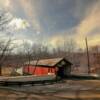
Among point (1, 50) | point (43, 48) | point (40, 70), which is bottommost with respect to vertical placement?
point (40, 70)

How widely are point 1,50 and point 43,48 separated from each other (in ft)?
187

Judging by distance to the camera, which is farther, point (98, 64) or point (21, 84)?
point (98, 64)

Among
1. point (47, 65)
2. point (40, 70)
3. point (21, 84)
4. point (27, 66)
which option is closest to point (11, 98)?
point (21, 84)

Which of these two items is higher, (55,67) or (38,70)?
(55,67)

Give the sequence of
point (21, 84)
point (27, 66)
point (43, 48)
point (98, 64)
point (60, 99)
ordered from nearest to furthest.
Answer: point (60, 99)
point (21, 84)
point (27, 66)
point (98, 64)
point (43, 48)

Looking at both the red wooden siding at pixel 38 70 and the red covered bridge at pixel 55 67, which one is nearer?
the red covered bridge at pixel 55 67

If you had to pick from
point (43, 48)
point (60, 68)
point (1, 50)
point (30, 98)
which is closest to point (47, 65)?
point (60, 68)

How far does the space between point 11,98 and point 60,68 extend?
27.9 m

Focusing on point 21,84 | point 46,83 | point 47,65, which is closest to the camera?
point 21,84

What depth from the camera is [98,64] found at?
71250 mm

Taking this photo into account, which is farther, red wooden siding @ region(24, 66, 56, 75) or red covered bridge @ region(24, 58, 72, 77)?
red wooden siding @ region(24, 66, 56, 75)

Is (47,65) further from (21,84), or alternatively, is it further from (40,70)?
(21,84)

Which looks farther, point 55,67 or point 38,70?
point 38,70

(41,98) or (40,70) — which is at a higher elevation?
(40,70)
